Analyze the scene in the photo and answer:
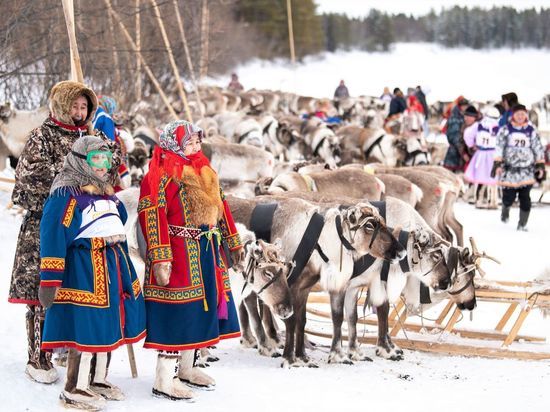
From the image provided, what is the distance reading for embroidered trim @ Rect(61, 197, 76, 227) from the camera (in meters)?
4.50

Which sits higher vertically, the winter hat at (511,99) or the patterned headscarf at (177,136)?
the patterned headscarf at (177,136)

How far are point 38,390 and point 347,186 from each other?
5.31 meters

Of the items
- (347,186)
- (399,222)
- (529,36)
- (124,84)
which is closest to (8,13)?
(347,186)

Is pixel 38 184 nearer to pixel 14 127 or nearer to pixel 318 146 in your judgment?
pixel 14 127

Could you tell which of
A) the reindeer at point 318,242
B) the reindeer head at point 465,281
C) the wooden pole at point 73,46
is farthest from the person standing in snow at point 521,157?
the wooden pole at point 73,46

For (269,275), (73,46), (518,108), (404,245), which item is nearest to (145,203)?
(269,275)

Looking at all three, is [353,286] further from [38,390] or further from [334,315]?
[38,390]

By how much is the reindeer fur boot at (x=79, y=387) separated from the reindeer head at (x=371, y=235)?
2158 millimetres

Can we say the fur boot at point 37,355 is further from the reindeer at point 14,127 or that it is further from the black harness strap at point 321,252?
the reindeer at point 14,127

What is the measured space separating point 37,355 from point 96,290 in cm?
Result: 78

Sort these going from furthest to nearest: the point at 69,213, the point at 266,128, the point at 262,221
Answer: the point at 266,128
the point at 262,221
the point at 69,213

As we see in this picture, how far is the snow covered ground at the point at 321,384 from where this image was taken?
4906 mm

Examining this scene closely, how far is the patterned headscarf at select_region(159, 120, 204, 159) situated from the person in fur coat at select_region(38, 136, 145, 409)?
0.38 meters

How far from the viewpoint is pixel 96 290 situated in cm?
454
